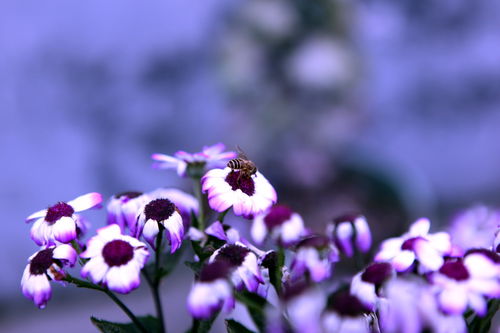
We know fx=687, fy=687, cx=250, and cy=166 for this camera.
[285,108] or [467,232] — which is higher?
[285,108]

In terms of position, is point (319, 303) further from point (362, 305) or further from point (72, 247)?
point (72, 247)

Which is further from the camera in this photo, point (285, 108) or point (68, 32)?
point (68, 32)

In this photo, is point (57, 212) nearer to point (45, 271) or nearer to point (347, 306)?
point (45, 271)

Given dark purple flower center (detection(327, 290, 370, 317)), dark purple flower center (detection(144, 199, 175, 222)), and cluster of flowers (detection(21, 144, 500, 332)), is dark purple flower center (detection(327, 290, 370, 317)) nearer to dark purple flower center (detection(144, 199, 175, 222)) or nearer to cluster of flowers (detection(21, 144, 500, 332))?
cluster of flowers (detection(21, 144, 500, 332))

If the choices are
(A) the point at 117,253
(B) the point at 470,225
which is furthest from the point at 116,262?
(B) the point at 470,225

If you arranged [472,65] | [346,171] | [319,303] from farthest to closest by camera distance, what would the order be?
[472,65], [346,171], [319,303]

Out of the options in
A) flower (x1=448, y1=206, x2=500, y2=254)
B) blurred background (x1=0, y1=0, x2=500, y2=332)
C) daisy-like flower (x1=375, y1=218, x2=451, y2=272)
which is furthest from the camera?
blurred background (x1=0, y1=0, x2=500, y2=332)

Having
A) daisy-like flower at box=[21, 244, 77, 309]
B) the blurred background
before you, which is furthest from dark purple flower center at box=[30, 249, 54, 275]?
the blurred background

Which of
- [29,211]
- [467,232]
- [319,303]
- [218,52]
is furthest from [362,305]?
[29,211]
